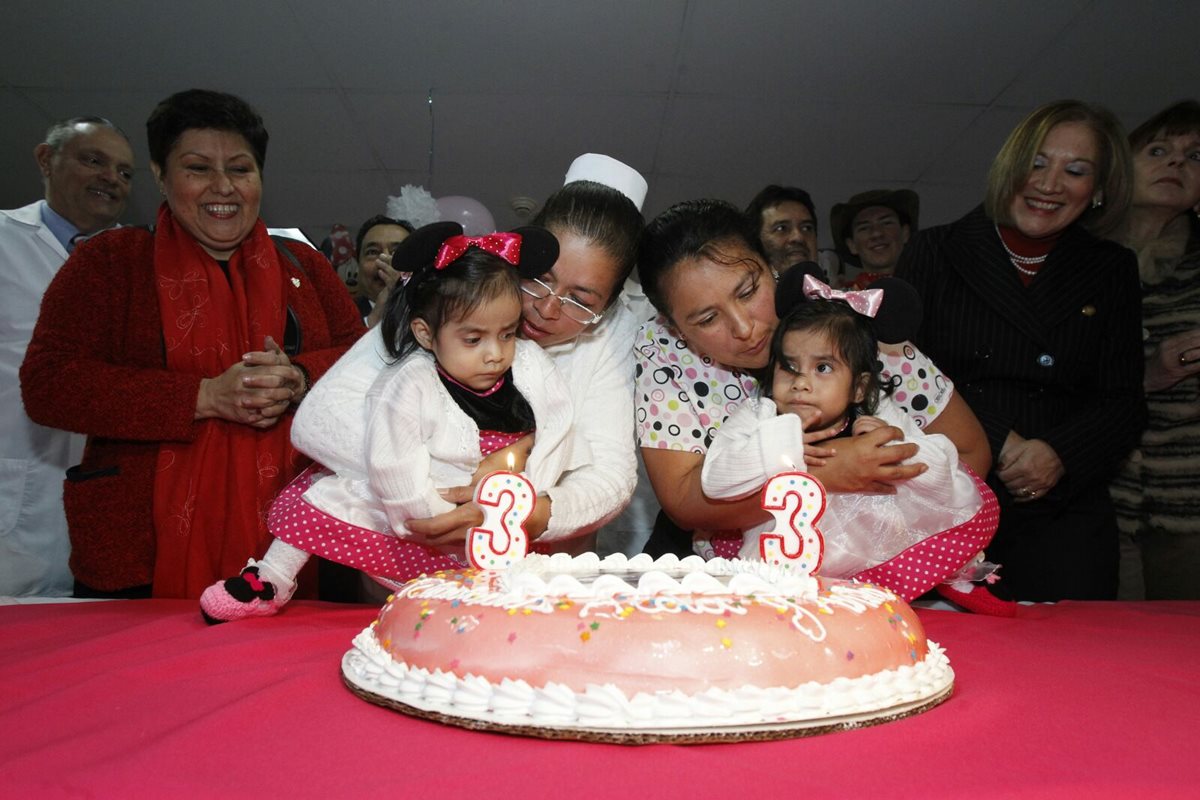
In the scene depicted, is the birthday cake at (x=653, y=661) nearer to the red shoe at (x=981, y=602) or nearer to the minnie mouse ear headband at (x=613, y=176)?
the red shoe at (x=981, y=602)

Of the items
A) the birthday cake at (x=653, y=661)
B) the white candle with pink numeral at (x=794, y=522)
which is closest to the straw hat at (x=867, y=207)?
the white candle with pink numeral at (x=794, y=522)

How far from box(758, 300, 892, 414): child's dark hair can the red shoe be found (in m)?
0.49

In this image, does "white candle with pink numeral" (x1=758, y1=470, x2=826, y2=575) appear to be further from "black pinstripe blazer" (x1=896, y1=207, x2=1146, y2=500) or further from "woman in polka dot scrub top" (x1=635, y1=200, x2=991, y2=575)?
"black pinstripe blazer" (x1=896, y1=207, x2=1146, y2=500)

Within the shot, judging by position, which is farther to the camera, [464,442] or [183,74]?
[183,74]

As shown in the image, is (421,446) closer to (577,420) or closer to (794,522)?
(577,420)

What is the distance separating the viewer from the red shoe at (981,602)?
7.23 ft

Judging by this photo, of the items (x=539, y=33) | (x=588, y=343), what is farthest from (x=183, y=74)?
(x=588, y=343)

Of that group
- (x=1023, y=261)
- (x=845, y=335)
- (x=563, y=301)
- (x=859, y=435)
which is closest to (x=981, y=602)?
(x=859, y=435)

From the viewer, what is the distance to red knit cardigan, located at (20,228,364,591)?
2.29 meters

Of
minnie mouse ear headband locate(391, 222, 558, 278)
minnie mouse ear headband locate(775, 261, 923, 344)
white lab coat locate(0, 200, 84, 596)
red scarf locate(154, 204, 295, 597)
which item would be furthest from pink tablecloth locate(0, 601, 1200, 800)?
white lab coat locate(0, 200, 84, 596)

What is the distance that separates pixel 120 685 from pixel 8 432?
218 cm

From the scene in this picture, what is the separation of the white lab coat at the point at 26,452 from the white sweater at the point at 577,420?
63.2 inches

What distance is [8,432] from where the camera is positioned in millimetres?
3242

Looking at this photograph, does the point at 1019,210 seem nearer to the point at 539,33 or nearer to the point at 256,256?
the point at 256,256
